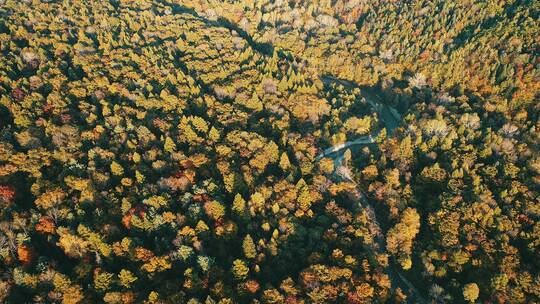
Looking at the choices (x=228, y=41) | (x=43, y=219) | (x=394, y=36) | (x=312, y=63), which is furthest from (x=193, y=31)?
(x=43, y=219)

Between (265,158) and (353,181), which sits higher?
(265,158)

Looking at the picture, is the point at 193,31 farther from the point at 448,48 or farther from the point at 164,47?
the point at 448,48

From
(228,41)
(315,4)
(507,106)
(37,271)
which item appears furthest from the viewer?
(315,4)

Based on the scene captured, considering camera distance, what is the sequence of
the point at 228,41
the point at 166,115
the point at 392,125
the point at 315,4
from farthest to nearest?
the point at 315,4
the point at 228,41
the point at 392,125
the point at 166,115

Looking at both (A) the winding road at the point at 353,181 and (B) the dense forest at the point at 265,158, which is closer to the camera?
(B) the dense forest at the point at 265,158
